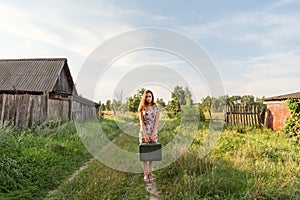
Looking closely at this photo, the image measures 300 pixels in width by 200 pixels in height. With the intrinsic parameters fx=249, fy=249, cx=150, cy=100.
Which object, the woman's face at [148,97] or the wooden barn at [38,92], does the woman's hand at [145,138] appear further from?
the wooden barn at [38,92]

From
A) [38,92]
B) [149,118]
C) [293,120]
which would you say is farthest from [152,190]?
[38,92]

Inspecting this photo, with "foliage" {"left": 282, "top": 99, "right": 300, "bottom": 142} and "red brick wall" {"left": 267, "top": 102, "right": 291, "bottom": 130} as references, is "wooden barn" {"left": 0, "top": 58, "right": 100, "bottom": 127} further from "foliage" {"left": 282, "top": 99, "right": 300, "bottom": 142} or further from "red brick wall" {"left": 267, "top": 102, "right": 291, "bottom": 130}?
"red brick wall" {"left": 267, "top": 102, "right": 291, "bottom": 130}

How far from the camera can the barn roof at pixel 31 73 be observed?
16.5 metres

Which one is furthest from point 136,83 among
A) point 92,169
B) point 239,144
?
point 239,144

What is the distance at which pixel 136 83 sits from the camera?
7.70 m

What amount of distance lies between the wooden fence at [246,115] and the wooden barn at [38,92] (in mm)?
9235

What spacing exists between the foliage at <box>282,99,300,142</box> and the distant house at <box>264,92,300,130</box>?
79cm

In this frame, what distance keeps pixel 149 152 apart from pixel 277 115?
11018mm

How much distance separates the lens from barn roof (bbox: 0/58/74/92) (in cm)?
1647

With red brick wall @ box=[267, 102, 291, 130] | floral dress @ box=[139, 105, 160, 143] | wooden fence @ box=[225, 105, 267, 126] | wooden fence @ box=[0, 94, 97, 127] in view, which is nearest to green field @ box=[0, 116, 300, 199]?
floral dress @ box=[139, 105, 160, 143]

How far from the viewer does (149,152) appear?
4762 millimetres

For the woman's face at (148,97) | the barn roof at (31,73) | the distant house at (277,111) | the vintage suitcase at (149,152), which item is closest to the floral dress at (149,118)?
the woman's face at (148,97)

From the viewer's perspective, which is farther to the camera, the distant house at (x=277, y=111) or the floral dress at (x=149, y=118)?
the distant house at (x=277, y=111)

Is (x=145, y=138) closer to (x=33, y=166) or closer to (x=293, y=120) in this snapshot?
(x=33, y=166)
